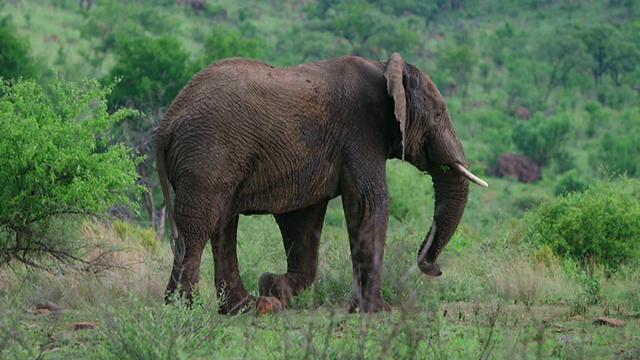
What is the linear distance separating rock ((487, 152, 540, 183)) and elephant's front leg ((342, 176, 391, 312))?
35.5 metres

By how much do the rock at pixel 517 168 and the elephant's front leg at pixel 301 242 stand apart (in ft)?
115

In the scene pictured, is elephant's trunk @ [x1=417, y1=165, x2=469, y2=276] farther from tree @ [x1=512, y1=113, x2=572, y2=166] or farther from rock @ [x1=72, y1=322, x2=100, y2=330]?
tree @ [x1=512, y1=113, x2=572, y2=166]

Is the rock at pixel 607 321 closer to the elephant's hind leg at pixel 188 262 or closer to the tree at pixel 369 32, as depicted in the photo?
the elephant's hind leg at pixel 188 262

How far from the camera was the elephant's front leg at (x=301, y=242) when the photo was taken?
28.0 feet

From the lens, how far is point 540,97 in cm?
5434

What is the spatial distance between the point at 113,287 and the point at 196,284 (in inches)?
60.6

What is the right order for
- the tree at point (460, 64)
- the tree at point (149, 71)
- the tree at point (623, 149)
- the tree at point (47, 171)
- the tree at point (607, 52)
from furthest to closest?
the tree at point (607, 52), the tree at point (460, 64), the tree at point (623, 149), the tree at point (149, 71), the tree at point (47, 171)

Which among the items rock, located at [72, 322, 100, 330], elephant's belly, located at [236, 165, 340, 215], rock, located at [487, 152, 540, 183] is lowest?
rock, located at [487, 152, 540, 183]

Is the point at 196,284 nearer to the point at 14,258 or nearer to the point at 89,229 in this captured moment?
the point at 14,258

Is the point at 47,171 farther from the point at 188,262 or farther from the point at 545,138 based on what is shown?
the point at 545,138


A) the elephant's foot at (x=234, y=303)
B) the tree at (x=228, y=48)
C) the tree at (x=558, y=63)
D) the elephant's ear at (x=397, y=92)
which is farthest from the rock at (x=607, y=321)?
the tree at (x=558, y=63)

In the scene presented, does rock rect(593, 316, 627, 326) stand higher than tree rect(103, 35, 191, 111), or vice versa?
rock rect(593, 316, 627, 326)

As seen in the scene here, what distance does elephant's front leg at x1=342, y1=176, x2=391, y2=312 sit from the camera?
7945mm

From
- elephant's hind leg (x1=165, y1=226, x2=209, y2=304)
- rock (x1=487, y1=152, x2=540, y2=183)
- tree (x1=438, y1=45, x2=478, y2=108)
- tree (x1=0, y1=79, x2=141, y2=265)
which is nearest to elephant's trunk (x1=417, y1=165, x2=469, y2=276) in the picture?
elephant's hind leg (x1=165, y1=226, x2=209, y2=304)
